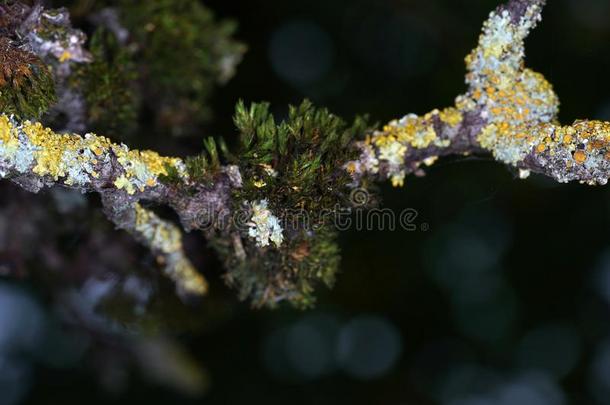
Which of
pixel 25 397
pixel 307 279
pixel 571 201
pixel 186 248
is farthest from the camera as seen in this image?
pixel 25 397

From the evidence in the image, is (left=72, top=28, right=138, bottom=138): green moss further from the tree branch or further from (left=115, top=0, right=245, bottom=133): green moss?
the tree branch

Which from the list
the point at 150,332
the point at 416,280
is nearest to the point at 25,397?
the point at 150,332

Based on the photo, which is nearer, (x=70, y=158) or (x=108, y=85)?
(x=70, y=158)

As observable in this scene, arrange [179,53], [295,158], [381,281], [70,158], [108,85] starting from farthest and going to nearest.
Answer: [381,281], [179,53], [108,85], [295,158], [70,158]

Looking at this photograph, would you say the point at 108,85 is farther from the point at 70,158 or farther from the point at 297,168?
the point at 297,168

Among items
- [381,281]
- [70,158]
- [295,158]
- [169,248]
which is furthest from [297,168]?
[381,281]

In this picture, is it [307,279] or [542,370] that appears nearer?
[307,279]

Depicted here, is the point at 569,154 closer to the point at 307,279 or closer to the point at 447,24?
the point at 307,279
